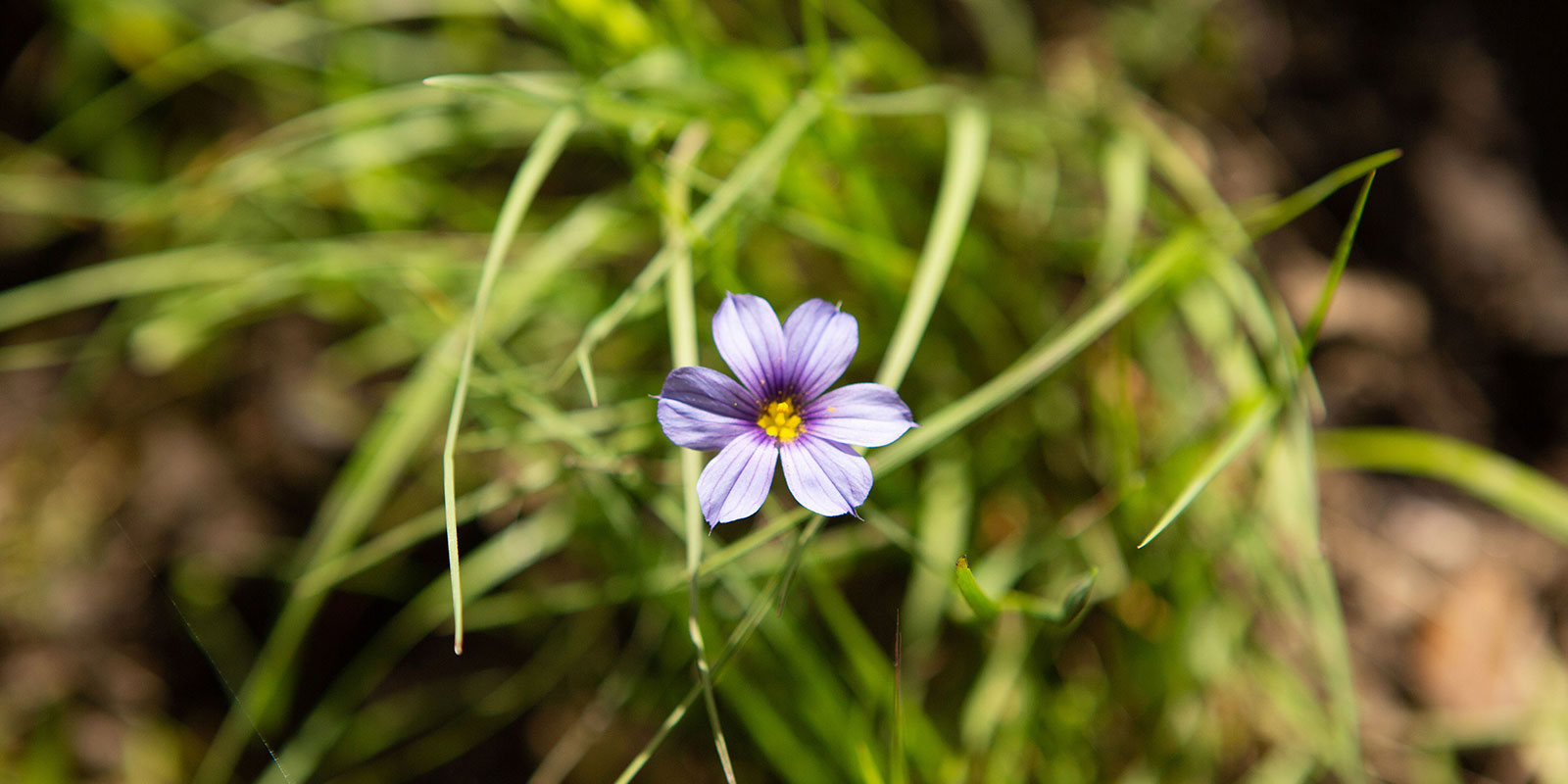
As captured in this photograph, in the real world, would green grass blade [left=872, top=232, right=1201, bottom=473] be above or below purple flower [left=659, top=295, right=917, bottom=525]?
above

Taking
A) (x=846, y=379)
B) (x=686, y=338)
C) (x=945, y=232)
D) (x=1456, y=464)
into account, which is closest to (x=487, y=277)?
(x=686, y=338)

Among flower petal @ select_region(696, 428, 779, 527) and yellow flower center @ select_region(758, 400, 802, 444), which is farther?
yellow flower center @ select_region(758, 400, 802, 444)

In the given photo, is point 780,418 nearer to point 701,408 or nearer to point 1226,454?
point 701,408

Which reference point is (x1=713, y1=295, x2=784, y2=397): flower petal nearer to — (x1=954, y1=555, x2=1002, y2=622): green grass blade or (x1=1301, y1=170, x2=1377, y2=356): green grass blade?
(x1=954, y1=555, x2=1002, y2=622): green grass blade

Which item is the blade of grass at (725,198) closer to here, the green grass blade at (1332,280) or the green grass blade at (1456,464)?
the green grass blade at (1332,280)

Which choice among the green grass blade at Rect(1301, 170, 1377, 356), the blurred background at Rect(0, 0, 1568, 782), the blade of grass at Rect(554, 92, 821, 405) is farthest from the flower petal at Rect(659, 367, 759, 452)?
the green grass blade at Rect(1301, 170, 1377, 356)

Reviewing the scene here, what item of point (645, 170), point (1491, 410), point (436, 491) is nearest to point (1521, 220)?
point (1491, 410)

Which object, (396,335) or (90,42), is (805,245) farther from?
(90,42)
